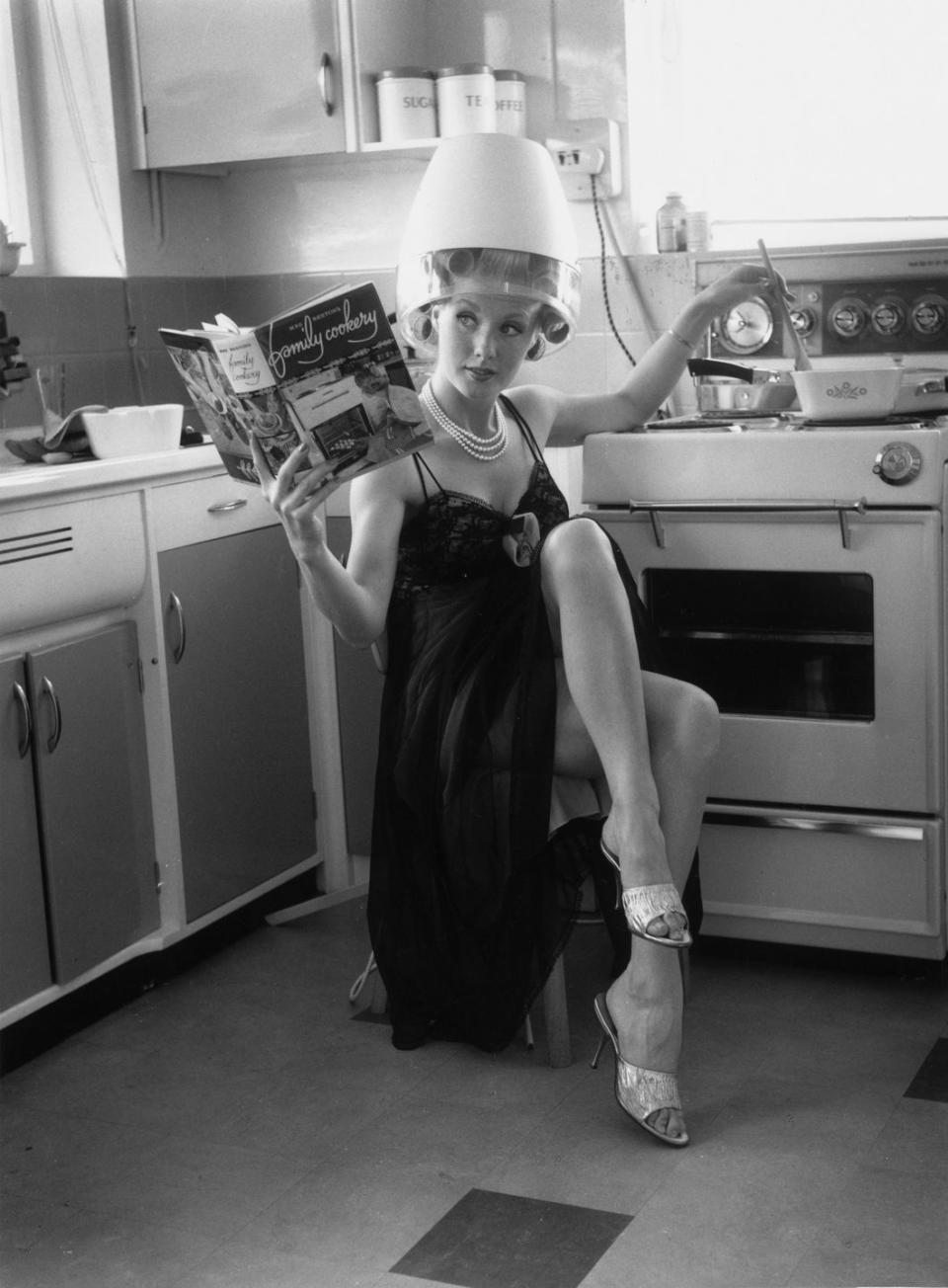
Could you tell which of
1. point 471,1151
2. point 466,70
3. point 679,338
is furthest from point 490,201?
point 471,1151

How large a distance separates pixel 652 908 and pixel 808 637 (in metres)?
0.63

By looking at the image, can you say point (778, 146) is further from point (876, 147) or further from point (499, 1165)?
point (499, 1165)

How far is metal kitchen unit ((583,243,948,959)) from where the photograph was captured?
242 centimetres

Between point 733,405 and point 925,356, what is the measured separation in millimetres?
348

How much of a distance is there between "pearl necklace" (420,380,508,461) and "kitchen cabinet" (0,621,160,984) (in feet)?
1.94

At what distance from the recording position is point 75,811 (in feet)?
7.91

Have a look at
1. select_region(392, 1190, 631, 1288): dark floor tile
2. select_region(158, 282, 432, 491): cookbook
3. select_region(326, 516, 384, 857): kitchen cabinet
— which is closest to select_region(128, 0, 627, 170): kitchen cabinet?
select_region(326, 516, 384, 857): kitchen cabinet

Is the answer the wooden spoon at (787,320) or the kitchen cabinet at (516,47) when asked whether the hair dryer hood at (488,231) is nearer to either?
the wooden spoon at (787,320)

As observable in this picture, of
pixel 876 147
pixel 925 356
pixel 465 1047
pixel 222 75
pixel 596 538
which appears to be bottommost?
pixel 465 1047

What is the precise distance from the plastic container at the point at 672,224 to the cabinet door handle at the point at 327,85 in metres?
0.63

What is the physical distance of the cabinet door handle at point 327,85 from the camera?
295cm

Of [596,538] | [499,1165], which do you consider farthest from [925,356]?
[499,1165]

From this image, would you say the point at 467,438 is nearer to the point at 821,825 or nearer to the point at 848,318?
the point at 821,825

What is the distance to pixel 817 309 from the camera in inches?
116
